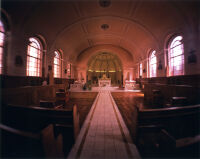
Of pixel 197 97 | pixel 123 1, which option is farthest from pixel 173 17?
pixel 197 97

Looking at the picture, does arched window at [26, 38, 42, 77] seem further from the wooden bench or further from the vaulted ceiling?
the wooden bench

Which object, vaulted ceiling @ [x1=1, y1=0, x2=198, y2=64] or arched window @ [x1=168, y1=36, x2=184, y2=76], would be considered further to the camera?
arched window @ [x1=168, y1=36, x2=184, y2=76]

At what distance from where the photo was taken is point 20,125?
1.96 meters

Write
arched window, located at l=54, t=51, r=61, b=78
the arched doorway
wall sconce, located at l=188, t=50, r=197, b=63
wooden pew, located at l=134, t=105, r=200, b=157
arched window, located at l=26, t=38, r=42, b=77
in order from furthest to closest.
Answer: the arched doorway, arched window, located at l=54, t=51, r=61, b=78, arched window, located at l=26, t=38, r=42, b=77, wall sconce, located at l=188, t=50, r=197, b=63, wooden pew, located at l=134, t=105, r=200, b=157

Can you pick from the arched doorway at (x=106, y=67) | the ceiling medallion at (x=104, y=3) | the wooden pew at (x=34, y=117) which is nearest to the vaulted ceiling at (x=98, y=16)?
the ceiling medallion at (x=104, y=3)

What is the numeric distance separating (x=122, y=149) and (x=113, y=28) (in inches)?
416

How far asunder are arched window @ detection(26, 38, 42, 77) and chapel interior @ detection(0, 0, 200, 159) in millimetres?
64

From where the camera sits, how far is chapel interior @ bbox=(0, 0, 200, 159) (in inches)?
64.1

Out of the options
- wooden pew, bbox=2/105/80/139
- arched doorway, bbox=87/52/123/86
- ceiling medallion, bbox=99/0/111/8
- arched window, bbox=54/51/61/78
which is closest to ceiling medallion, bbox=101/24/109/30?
ceiling medallion, bbox=99/0/111/8

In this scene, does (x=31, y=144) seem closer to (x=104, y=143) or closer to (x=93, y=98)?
(x=104, y=143)

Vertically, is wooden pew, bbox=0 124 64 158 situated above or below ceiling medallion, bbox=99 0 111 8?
below

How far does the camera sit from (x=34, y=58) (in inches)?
265

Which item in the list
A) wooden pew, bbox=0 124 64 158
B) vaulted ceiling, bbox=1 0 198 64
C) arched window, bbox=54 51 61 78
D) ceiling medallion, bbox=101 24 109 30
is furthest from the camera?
arched window, bbox=54 51 61 78

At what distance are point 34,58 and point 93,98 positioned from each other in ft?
18.7
